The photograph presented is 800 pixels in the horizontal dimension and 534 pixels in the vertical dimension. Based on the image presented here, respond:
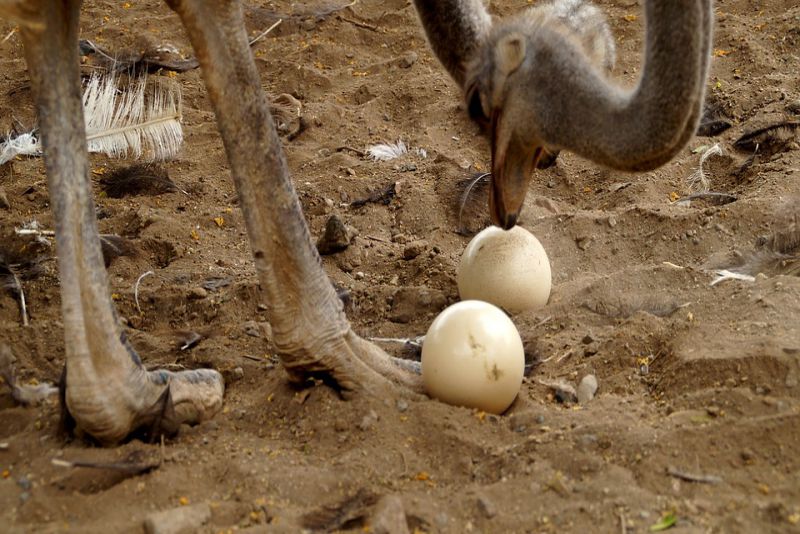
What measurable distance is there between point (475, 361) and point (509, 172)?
0.75 meters

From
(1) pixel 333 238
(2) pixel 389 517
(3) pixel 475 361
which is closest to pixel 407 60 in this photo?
(1) pixel 333 238

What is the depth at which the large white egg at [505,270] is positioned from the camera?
4.37 metres

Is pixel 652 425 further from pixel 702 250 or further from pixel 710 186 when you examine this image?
pixel 710 186

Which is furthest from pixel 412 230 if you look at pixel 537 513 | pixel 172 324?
pixel 537 513

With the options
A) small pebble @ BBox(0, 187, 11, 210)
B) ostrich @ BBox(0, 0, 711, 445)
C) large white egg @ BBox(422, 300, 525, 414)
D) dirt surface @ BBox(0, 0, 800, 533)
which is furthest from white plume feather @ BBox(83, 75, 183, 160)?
large white egg @ BBox(422, 300, 525, 414)

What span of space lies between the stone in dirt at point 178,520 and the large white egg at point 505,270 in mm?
1830

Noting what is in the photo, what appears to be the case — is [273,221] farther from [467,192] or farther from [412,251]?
[467,192]

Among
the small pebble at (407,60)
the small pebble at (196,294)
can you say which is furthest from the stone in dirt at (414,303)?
→ the small pebble at (407,60)

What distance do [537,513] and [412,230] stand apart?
2809 millimetres

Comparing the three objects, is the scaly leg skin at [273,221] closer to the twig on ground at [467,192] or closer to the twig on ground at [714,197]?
the twig on ground at [467,192]

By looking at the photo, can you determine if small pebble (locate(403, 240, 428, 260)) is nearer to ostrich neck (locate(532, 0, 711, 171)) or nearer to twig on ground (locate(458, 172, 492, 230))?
twig on ground (locate(458, 172, 492, 230))

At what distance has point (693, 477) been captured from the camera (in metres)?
3.03

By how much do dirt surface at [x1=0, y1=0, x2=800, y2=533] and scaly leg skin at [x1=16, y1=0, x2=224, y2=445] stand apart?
0.17 m

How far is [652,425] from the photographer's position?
335 centimetres
